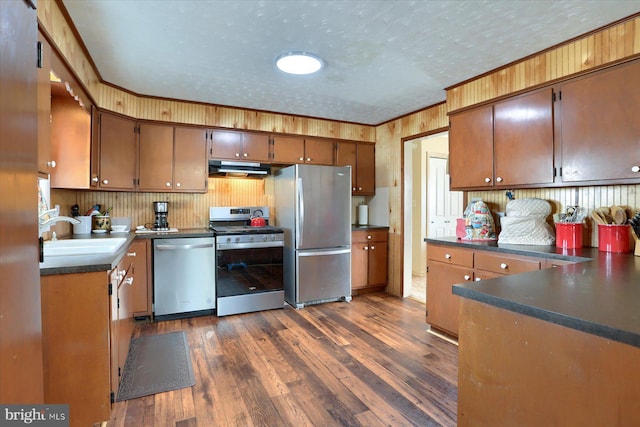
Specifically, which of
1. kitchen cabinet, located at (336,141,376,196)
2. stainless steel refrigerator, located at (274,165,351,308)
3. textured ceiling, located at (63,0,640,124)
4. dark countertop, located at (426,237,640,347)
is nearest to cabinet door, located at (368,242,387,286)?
stainless steel refrigerator, located at (274,165,351,308)

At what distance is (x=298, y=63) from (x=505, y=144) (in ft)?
6.00

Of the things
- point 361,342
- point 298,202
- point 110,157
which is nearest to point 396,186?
point 298,202

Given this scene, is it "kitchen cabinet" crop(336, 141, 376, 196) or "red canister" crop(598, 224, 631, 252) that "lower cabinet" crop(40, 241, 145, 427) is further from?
"kitchen cabinet" crop(336, 141, 376, 196)

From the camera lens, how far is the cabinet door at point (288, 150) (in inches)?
157

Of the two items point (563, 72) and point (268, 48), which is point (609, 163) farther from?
point (268, 48)

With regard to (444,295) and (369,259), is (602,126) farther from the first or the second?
(369,259)

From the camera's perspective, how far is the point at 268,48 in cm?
236

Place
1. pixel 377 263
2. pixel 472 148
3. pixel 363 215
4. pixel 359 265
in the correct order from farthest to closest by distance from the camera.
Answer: pixel 363 215 < pixel 377 263 < pixel 359 265 < pixel 472 148

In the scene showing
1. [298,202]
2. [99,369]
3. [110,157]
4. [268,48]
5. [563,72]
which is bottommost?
[99,369]

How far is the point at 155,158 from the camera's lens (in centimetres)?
346

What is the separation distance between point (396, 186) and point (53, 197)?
144 inches

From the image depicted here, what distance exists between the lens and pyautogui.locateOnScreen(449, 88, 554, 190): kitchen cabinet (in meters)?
2.42

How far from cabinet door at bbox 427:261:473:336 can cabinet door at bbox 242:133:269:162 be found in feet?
7.53

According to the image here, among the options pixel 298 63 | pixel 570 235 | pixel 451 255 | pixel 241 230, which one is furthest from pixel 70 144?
pixel 570 235
